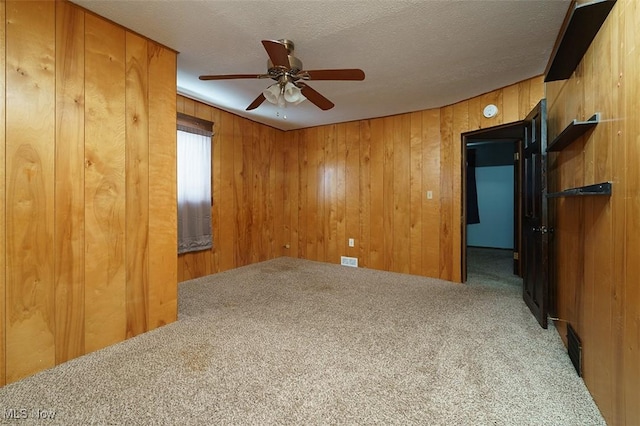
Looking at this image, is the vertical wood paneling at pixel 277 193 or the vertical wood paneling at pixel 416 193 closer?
the vertical wood paneling at pixel 416 193

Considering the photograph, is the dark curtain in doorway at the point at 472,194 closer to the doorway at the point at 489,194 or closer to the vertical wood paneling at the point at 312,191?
the doorway at the point at 489,194

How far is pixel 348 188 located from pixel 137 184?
10.2 feet

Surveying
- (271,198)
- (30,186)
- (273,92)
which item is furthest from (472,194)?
(30,186)

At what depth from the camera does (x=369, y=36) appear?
6.84 ft

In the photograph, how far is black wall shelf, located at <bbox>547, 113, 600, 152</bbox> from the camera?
146cm

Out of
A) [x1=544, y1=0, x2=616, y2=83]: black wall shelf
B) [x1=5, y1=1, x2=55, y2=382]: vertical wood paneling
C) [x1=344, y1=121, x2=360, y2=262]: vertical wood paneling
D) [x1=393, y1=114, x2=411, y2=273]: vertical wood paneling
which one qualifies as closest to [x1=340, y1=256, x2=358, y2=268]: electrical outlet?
[x1=344, y1=121, x2=360, y2=262]: vertical wood paneling

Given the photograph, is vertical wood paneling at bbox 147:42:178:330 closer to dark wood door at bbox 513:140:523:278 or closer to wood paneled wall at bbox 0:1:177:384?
wood paneled wall at bbox 0:1:177:384

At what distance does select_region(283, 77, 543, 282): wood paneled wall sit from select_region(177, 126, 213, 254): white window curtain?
5.49ft

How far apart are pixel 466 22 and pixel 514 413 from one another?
7.79ft

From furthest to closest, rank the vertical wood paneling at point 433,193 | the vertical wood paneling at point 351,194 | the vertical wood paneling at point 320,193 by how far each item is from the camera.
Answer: the vertical wood paneling at point 320,193
the vertical wood paneling at point 351,194
the vertical wood paneling at point 433,193

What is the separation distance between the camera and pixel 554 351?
1.93 meters

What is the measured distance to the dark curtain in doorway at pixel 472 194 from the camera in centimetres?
623

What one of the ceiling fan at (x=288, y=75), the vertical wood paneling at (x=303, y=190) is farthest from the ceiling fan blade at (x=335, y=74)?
the vertical wood paneling at (x=303, y=190)

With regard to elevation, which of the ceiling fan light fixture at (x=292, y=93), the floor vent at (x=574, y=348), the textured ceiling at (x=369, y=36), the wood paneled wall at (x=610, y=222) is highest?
the textured ceiling at (x=369, y=36)
